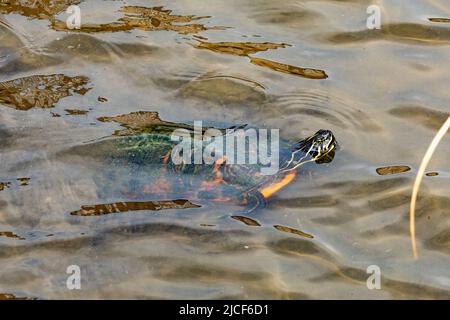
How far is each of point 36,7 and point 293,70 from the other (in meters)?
2.62

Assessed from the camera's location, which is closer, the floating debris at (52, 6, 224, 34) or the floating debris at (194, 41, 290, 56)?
the floating debris at (194, 41, 290, 56)

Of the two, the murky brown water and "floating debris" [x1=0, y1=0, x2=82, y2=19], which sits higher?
"floating debris" [x1=0, y1=0, x2=82, y2=19]

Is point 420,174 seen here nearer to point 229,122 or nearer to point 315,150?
point 315,150

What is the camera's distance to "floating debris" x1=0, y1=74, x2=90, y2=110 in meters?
5.52

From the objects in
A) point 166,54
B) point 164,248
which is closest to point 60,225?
point 164,248

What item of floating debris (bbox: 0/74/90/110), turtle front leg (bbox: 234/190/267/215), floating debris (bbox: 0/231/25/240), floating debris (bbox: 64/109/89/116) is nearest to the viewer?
floating debris (bbox: 0/231/25/240)

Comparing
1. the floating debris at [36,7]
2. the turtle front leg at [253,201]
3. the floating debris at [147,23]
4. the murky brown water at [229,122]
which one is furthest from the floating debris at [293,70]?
the floating debris at [36,7]

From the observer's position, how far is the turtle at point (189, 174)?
4.71m

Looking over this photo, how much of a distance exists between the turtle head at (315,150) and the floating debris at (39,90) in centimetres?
188

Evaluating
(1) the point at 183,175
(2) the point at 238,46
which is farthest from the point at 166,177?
(2) the point at 238,46

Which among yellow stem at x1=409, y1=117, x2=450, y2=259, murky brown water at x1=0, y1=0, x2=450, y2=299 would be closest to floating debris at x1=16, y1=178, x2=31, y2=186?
murky brown water at x1=0, y1=0, x2=450, y2=299

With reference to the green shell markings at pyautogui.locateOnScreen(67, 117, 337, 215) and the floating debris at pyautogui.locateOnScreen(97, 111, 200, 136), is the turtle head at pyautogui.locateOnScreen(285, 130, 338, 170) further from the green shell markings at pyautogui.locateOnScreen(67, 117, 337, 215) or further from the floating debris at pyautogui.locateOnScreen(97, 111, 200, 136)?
the floating debris at pyautogui.locateOnScreen(97, 111, 200, 136)

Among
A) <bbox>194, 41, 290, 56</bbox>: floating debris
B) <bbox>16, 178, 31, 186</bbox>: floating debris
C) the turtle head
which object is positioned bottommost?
<bbox>16, 178, 31, 186</bbox>: floating debris

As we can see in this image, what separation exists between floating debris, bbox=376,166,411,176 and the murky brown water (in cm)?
2
